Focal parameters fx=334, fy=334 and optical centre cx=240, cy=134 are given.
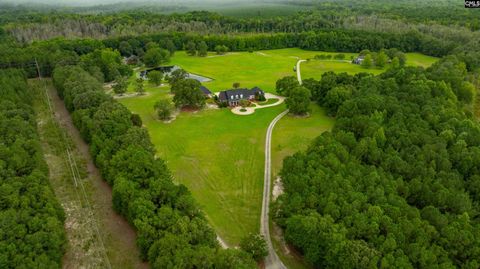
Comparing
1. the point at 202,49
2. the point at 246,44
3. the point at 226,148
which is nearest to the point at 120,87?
the point at 226,148

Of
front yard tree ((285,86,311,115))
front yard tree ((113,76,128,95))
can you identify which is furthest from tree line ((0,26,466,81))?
front yard tree ((285,86,311,115))

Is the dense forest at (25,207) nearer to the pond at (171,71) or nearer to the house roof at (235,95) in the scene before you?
the house roof at (235,95)

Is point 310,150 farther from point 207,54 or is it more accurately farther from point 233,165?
point 207,54

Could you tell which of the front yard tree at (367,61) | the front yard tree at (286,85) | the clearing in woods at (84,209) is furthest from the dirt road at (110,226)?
the front yard tree at (367,61)

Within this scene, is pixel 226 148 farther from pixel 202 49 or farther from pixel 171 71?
pixel 202 49

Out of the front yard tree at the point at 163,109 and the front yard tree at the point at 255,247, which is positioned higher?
the front yard tree at the point at 163,109

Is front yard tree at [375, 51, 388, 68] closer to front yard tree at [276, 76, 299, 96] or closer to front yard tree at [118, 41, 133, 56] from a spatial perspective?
front yard tree at [276, 76, 299, 96]

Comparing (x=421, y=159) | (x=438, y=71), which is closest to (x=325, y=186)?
(x=421, y=159)
